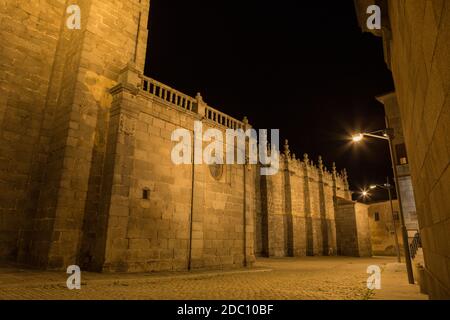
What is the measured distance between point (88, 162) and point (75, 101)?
96.3 inches

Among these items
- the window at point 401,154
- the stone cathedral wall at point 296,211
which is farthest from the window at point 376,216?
the window at point 401,154

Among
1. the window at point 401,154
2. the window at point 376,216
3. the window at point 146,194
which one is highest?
the window at point 401,154

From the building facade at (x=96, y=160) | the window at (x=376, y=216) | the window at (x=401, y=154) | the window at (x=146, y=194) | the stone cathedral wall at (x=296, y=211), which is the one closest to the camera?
the building facade at (x=96, y=160)

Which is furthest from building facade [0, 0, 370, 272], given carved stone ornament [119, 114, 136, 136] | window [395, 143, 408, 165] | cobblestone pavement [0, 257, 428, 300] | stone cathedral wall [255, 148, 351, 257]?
window [395, 143, 408, 165]

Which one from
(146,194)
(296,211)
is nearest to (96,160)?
(146,194)

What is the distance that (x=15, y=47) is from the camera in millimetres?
11953

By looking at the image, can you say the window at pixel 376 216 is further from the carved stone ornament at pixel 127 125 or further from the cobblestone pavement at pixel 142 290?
the carved stone ornament at pixel 127 125

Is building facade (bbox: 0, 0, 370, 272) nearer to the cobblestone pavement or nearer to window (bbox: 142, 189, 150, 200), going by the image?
window (bbox: 142, 189, 150, 200)

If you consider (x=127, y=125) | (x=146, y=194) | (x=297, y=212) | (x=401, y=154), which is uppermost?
(x=401, y=154)

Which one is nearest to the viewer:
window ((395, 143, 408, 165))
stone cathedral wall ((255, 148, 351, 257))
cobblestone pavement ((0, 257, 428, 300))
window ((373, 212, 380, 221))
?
cobblestone pavement ((0, 257, 428, 300))

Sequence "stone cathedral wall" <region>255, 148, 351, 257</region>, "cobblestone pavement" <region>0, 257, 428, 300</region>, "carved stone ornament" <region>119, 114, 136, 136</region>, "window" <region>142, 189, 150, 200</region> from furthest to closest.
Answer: "stone cathedral wall" <region>255, 148, 351, 257</region>, "window" <region>142, 189, 150, 200</region>, "carved stone ornament" <region>119, 114, 136, 136</region>, "cobblestone pavement" <region>0, 257, 428, 300</region>

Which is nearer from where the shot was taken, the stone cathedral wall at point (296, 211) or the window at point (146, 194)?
the window at point (146, 194)

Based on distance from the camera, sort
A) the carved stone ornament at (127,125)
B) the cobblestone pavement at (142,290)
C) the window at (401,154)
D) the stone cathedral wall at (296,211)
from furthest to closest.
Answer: the stone cathedral wall at (296,211), the window at (401,154), the carved stone ornament at (127,125), the cobblestone pavement at (142,290)

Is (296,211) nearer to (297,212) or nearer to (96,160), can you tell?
(297,212)
